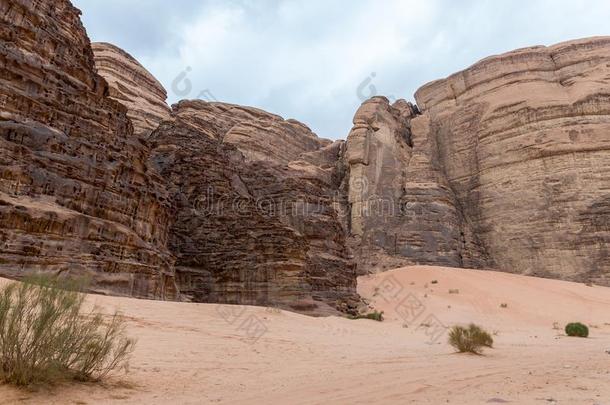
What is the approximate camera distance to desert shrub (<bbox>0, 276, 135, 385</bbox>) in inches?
160

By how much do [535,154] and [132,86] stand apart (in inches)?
1450

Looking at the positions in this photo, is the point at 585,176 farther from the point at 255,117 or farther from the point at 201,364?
the point at 201,364

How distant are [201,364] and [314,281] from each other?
16672 millimetres

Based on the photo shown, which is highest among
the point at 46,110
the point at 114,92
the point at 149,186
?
the point at 114,92

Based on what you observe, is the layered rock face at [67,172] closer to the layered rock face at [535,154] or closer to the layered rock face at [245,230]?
the layered rock face at [245,230]

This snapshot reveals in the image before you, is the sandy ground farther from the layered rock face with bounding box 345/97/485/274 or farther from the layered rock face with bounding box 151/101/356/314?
the layered rock face with bounding box 345/97/485/274

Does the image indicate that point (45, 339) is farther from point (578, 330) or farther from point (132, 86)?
point (132, 86)

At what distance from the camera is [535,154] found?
126 feet

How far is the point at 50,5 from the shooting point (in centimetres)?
1695

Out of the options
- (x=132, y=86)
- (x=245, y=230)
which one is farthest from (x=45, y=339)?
(x=132, y=86)

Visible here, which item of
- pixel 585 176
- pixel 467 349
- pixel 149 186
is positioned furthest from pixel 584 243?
pixel 149 186

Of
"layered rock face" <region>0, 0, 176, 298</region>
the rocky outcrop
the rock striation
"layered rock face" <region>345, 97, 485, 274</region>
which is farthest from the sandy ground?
the rocky outcrop

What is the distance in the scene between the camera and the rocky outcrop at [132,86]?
36975mm

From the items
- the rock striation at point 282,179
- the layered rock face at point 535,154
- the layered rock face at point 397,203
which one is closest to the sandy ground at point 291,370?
the rock striation at point 282,179
